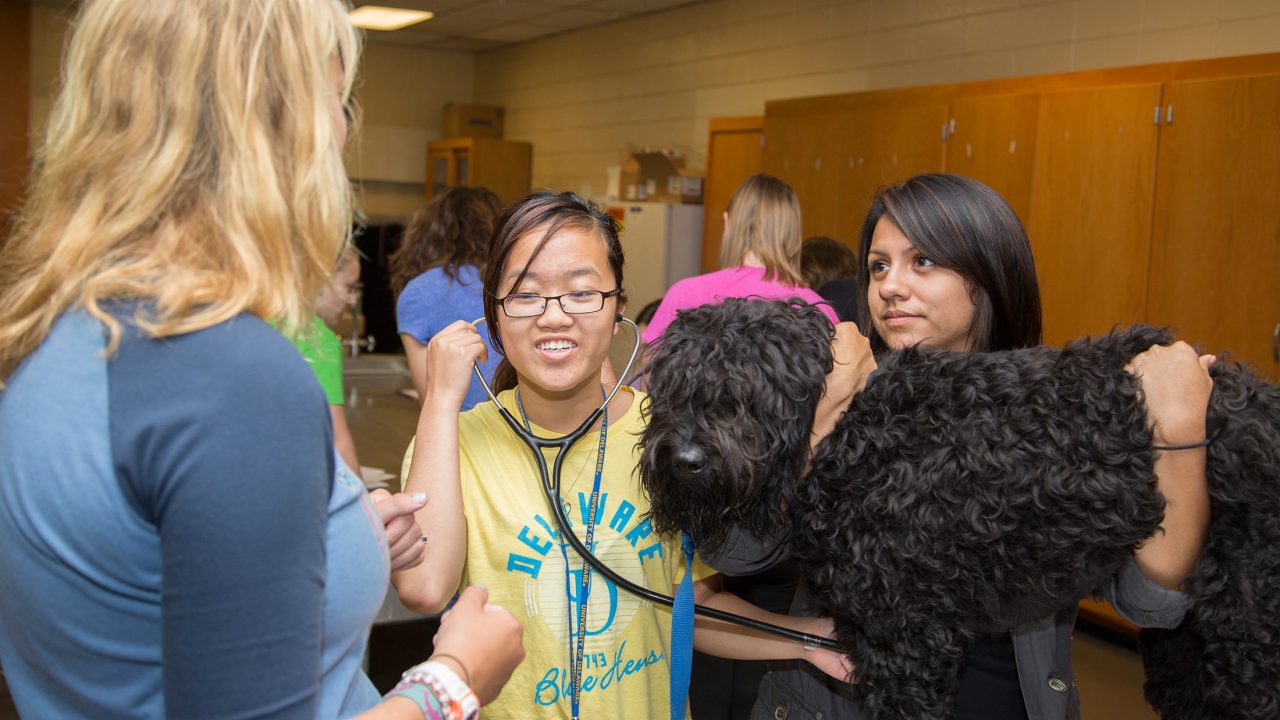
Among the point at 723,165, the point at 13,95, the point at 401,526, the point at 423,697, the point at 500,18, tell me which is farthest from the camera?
the point at 500,18

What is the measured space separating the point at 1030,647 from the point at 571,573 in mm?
586

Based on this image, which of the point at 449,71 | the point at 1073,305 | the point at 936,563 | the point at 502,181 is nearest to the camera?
the point at 936,563

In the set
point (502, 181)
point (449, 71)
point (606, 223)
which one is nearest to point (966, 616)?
point (606, 223)

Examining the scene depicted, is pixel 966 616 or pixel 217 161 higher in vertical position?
pixel 217 161

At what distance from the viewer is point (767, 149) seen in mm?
6027

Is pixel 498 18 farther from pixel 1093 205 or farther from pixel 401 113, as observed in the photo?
pixel 1093 205

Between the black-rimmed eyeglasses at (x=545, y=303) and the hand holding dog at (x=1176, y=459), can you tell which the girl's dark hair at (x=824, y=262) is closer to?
the black-rimmed eyeglasses at (x=545, y=303)

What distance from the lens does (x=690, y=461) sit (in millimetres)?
1159

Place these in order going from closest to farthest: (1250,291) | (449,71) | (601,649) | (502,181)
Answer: (601,649) < (1250,291) < (502,181) < (449,71)

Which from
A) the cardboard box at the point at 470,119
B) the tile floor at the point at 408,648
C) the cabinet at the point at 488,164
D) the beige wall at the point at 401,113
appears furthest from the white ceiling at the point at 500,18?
the tile floor at the point at 408,648

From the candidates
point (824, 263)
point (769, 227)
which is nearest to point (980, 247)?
point (769, 227)

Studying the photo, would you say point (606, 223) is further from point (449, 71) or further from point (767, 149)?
point (449, 71)

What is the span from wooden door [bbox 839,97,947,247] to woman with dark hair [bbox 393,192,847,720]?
3.66m

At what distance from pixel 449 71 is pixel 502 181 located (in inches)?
70.2
